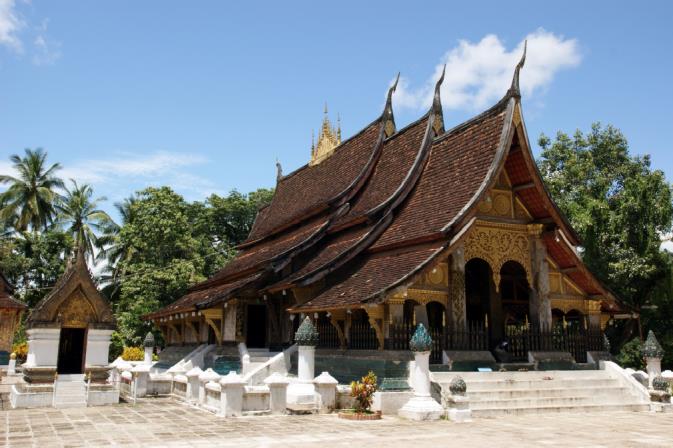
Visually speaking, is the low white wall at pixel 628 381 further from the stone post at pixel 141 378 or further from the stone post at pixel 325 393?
the stone post at pixel 141 378

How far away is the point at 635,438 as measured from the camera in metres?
8.10

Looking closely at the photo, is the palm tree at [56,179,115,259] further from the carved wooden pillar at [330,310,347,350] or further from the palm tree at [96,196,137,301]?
the carved wooden pillar at [330,310,347,350]

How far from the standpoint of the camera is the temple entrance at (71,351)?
13.0 metres

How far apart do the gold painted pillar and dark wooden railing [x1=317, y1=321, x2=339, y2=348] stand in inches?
113

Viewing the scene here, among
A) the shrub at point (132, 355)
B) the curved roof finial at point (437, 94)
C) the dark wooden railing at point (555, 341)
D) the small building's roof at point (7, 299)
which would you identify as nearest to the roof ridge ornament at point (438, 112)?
the curved roof finial at point (437, 94)

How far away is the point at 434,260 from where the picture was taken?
11.8 meters

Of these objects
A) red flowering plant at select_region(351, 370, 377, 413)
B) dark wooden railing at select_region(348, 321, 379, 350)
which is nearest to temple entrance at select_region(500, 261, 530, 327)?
dark wooden railing at select_region(348, 321, 379, 350)

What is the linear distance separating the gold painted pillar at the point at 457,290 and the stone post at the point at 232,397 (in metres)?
4.64

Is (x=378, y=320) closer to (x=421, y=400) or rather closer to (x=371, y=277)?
(x=371, y=277)

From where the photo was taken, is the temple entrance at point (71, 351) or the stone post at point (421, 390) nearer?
the stone post at point (421, 390)

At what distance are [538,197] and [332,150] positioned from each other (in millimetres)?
10626

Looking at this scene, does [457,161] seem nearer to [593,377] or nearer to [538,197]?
[538,197]

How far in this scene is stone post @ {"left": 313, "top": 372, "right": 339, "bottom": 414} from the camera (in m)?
10.8

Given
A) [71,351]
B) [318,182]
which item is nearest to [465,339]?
[71,351]
